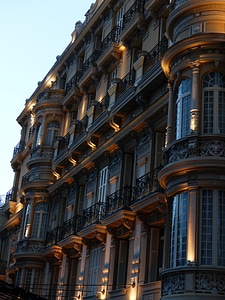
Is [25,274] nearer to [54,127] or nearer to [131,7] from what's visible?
[54,127]

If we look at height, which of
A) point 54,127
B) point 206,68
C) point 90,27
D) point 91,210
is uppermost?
point 90,27

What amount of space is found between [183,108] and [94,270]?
10.9 meters

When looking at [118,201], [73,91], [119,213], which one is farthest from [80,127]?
[119,213]

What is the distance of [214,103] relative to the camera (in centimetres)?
2123

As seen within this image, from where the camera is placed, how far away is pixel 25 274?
36.4 metres

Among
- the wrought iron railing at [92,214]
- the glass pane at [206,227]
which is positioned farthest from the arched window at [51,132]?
the glass pane at [206,227]

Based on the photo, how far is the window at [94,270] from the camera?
2841 cm

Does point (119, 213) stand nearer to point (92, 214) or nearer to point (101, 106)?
point (92, 214)

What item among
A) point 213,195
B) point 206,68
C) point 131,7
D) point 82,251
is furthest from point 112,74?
point 213,195

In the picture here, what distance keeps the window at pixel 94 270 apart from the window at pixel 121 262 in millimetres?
1538

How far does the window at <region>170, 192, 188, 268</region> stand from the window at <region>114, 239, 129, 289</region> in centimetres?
657

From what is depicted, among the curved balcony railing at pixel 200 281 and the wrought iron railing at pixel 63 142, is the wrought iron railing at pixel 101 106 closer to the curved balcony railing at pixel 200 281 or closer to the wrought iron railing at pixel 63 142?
the wrought iron railing at pixel 63 142

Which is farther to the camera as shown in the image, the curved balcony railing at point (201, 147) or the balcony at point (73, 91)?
the balcony at point (73, 91)

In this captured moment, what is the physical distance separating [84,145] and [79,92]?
18.2 ft
